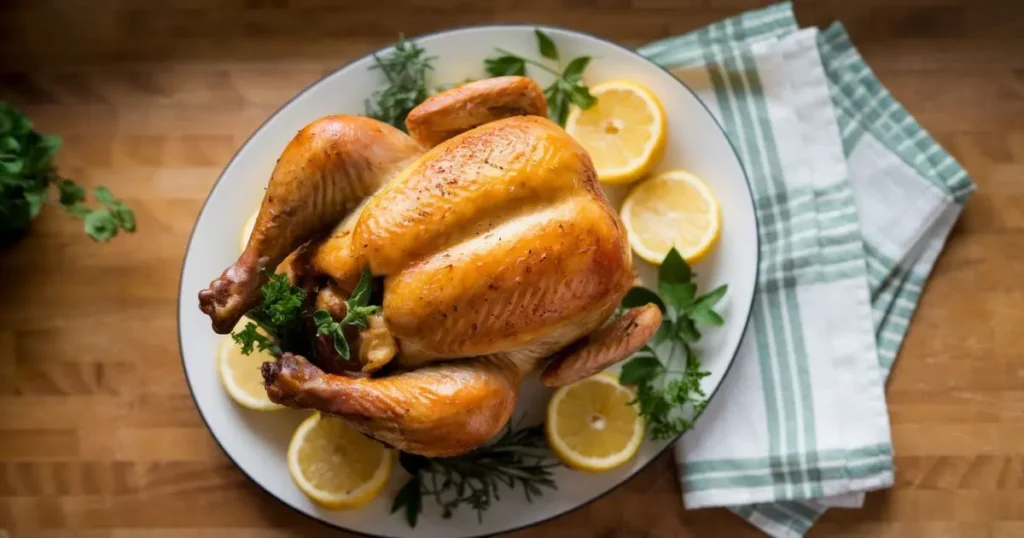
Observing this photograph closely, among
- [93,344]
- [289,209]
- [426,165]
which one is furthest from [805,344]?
[93,344]

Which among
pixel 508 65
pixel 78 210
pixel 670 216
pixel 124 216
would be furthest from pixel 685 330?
pixel 78 210

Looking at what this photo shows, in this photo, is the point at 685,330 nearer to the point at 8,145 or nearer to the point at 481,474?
the point at 481,474

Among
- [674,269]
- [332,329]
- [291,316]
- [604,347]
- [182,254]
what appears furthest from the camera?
[182,254]

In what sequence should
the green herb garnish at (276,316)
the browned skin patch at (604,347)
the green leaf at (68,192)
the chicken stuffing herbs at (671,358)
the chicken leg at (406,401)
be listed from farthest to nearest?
1. the green leaf at (68,192)
2. the chicken stuffing herbs at (671,358)
3. the browned skin patch at (604,347)
4. the green herb garnish at (276,316)
5. the chicken leg at (406,401)

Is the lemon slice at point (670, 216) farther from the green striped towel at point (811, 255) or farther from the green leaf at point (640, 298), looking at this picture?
the green striped towel at point (811, 255)

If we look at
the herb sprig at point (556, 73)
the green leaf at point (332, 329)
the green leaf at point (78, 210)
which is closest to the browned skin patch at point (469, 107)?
the herb sprig at point (556, 73)

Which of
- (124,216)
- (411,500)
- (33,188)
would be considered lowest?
(411,500)

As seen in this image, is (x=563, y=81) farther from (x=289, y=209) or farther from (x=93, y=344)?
(x=93, y=344)
